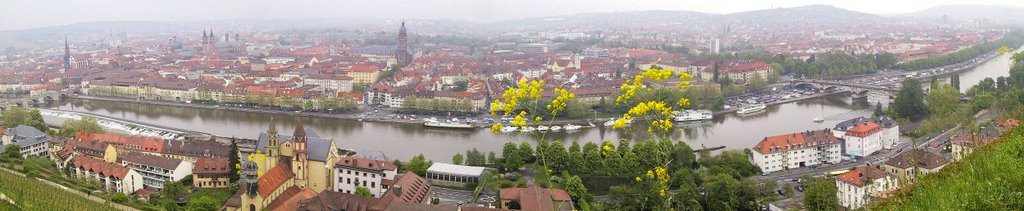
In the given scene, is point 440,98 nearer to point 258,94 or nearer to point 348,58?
point 258,94

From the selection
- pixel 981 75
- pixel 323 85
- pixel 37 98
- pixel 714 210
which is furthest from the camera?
pixel 981 75

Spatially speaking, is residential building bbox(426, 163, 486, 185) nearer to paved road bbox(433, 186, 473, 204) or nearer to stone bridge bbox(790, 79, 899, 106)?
paved road bbox(433, 186, 473, 204)

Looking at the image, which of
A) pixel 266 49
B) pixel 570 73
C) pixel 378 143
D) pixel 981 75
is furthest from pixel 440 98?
pixel 266 49

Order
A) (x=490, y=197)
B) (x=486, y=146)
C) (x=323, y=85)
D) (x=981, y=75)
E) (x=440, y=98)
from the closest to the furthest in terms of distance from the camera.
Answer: (x=490, y=197)
(x=486, y=146)
(x=440, y=98)
(x=323, y=85)
(x=981, y=75)

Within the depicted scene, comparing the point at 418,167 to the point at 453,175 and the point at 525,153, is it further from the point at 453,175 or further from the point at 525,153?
the point at 525,153

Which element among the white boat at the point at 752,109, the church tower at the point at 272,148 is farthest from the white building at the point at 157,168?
the white boat at the point at 752,109

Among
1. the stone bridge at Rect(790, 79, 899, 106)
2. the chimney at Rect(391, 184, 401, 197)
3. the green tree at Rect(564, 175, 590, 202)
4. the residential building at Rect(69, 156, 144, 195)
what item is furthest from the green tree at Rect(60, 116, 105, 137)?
the stone bridge at Rect(790, 79, 899, 106)

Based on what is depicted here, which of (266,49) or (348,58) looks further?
(266,49)

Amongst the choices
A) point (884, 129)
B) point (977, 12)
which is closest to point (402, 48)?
point (884, 129)
